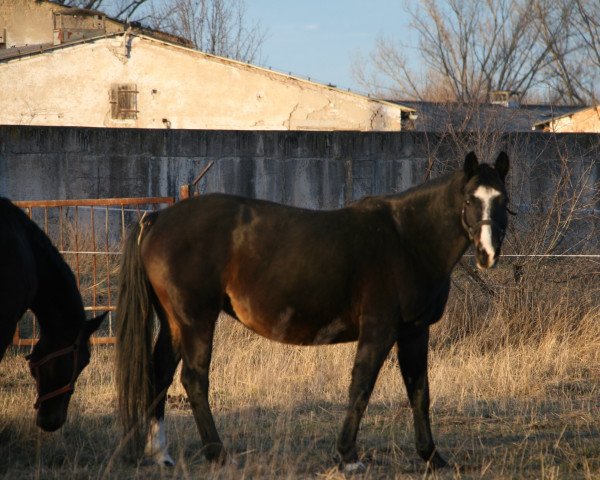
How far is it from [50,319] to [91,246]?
23.1ft

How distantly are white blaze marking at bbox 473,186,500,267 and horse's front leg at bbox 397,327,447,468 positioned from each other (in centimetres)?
79

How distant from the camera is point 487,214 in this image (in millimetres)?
5586

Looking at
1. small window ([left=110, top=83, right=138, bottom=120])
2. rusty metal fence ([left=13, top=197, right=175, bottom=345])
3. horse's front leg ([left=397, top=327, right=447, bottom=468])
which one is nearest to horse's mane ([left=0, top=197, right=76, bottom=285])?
horse's front leg ([left=397, top=327, right=447, bottom=468])

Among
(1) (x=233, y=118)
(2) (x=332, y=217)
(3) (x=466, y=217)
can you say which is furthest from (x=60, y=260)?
(1) (x=233, y=118)

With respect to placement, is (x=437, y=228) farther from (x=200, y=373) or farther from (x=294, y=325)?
(x=200, y=373)

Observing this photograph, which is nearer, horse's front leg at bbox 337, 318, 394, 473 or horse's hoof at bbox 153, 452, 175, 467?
horse's front leg at bbox 337, 318, 394, 473

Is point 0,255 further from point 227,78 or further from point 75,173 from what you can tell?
point 227,78

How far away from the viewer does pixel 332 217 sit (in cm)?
604

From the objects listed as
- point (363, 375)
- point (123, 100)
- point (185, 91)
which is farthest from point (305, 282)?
point (123, 100)

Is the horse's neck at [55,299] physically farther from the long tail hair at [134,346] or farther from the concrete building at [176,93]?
the concrete building at [176,93]

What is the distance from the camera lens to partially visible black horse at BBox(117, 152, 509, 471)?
5.79m

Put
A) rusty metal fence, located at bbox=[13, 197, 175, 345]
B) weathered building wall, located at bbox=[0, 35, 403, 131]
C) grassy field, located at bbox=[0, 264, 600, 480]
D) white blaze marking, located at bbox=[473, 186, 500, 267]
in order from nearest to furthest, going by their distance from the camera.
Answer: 1. white blaze marking, located at bbox=[473, 186, 500, 267]
2. grassy field, located at bbox=[0, 264, 600, 480]
3. rusty metal fence, located at bbox=[13, 197, 175, 345]
4. weathered building wall, located at bbox=[0, 35, 403, 131]

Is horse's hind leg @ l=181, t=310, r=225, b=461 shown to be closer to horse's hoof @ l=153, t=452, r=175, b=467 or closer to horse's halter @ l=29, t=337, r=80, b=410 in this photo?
horse's hoof @ l=153, t=452, r=175, b=467

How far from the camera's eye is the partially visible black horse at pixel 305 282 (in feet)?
19.0
